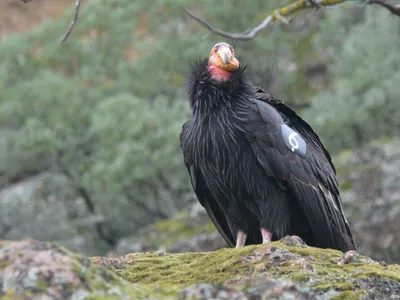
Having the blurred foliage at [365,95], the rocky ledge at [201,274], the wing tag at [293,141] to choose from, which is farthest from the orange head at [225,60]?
the blurred foliage at [365,95]

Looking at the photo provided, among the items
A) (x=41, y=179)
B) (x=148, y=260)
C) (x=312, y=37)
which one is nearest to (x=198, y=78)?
(x=148, y=260)

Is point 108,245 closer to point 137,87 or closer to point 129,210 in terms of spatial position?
point 129,210

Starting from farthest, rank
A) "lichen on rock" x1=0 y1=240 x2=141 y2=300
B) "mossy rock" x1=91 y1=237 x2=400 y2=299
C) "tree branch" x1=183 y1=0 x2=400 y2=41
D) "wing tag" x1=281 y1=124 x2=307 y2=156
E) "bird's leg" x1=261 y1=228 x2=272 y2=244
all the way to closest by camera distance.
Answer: "tree branch" x1=183 y1=0 x2=400 y2=41
"wing tag" x1=281 y1=124 x2=307 y2=156
"bird's leg" x1=261 y1=228 x2=272 y2=244
"mossy rock" x1=91 y1=237 x2=400 y2=299
"lichen on rock" x1=0 y1=240 x2=141 y2=300

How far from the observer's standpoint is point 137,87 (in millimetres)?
30484

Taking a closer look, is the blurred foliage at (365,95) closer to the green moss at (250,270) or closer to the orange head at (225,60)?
the orange head at (225,60)

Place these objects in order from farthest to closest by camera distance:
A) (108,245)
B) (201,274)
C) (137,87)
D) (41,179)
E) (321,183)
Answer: (137,87) < (41,179) < (108,245) < (321,183) < (201,274)

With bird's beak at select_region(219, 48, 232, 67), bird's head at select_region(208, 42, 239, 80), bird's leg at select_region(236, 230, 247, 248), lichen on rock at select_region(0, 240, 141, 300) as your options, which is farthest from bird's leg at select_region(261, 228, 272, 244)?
lichen on rock at select_region(0, 240, 141, 300)

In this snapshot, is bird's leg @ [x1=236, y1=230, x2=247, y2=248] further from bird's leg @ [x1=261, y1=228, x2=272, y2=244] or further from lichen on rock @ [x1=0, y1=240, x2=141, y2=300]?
lichen on rock @ [x1=0, y1=240, x2=141, y2=300]

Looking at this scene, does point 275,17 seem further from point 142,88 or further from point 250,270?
point 142,88

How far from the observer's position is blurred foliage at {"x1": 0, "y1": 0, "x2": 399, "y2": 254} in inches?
992

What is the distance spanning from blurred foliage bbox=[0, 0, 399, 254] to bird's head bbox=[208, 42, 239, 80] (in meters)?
16.0

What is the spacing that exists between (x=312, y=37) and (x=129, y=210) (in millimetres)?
14454

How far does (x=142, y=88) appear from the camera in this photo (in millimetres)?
30312

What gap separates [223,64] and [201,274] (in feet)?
9.05
